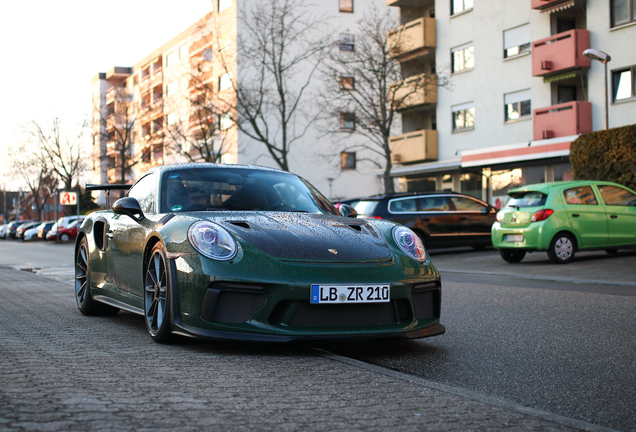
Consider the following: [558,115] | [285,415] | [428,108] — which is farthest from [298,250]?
[428,108]

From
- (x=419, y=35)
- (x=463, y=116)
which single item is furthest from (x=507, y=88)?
(x=419, y=35)

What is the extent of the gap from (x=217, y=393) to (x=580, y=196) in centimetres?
1303

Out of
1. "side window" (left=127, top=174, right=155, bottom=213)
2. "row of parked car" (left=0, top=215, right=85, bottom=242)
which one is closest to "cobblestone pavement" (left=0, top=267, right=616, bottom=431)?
"side window" (left=127, top=174, right=155, bottom=213)

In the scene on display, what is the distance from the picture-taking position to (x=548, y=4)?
1160 inches

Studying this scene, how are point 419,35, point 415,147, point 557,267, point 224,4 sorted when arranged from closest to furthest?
1. point 557,267
2. point 419,35
3. point 415,147
4. point 224,4

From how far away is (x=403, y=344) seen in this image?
5.69 meters

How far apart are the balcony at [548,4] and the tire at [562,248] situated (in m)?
16.7

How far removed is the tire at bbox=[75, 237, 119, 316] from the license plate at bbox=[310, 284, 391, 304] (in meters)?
3.13

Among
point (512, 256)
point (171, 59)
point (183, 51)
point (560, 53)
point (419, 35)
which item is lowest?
point (512, 256)

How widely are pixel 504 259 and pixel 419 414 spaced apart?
43.9 feet

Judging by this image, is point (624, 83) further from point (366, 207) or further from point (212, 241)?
point (212, 241)

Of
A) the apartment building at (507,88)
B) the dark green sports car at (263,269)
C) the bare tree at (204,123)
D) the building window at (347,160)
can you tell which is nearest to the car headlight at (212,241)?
Answer: the dark green sports car at (263,269)

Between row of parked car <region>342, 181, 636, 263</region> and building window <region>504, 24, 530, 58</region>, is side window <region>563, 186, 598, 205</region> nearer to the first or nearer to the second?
row of parked car <region>342, 181, 636, 263</region>

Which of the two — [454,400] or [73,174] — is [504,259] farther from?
[73,174]
